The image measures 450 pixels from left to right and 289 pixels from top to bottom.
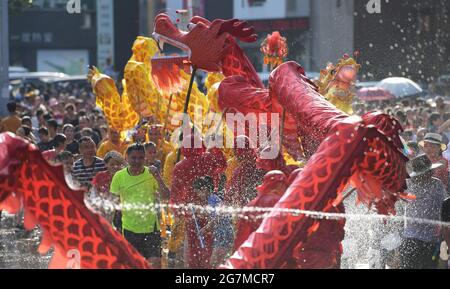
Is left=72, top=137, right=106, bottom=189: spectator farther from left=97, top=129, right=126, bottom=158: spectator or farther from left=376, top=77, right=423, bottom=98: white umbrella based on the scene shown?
left=376, top=77, right=423, bottom=98: white umbrella

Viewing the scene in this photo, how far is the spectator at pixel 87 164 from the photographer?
10.0 meters

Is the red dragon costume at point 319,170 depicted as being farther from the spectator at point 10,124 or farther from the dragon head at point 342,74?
the spectator at point 10,124

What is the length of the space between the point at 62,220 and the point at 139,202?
3.75 meters

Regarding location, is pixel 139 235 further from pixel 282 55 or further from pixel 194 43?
pixel 282 55

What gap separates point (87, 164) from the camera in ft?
33.2

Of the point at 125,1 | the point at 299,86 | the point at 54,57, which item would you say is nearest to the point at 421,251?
the point at 299,86

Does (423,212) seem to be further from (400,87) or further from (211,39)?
(400,87)

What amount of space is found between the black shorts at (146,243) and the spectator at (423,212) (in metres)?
2.03

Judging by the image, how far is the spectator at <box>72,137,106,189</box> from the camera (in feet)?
32.9

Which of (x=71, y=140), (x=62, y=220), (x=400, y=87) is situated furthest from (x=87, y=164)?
(x=400, y=87)

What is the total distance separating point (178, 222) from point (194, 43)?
171 cm

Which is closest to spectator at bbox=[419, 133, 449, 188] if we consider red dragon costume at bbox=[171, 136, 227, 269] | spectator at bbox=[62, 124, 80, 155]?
red dragon costume at bbox=[171, 136, 227, 269]

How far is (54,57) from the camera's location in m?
55.6

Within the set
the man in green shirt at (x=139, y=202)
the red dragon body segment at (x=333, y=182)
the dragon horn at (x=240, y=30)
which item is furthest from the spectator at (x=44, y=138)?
the red dragon body segment at (x=333, y=182)
